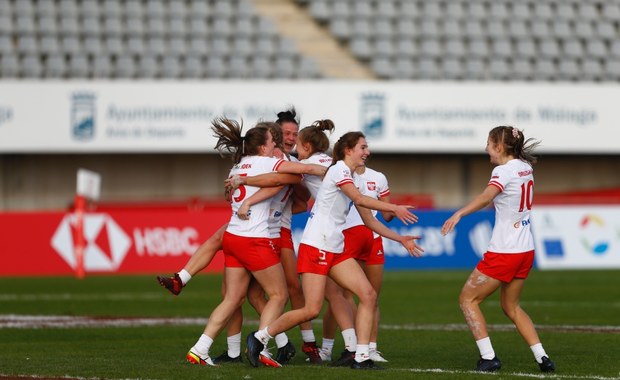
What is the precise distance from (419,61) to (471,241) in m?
6.93

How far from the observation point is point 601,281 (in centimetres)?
2216

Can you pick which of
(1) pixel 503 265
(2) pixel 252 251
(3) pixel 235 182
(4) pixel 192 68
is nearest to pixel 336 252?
(2) pixel 252 251

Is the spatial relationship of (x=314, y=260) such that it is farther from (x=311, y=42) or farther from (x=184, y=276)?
(x=311, y=42)

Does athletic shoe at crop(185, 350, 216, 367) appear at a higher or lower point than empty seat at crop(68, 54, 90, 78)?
lower

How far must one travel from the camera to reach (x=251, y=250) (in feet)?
33.8

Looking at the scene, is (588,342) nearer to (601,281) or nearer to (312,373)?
(312,373)

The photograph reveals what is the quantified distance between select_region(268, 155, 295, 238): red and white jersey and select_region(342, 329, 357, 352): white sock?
1.07m

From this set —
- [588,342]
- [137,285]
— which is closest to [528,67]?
[137,285]

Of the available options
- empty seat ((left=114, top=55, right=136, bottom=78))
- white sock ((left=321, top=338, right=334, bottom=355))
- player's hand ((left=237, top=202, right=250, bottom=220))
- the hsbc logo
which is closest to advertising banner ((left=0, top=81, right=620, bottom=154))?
empty seat ((left=114, top=55, right=136, bottom=78))

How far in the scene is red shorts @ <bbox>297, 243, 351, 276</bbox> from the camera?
9.94 meters

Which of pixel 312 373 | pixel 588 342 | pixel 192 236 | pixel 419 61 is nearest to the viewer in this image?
pixel 312 373

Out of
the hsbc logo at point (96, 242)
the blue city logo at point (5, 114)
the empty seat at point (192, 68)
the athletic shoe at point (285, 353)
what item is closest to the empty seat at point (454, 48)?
the empty seat at point (192, 68)

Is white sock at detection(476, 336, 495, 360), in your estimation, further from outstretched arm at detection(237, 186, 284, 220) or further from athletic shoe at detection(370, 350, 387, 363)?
outstretched arm at detection(237, 186, 284, 220)

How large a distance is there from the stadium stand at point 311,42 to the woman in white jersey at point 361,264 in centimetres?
1867
